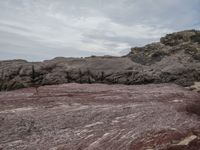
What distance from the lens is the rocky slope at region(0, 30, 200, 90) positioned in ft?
86.6

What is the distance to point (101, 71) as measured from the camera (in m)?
27.5

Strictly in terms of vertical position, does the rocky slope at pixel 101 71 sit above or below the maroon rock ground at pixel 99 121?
above

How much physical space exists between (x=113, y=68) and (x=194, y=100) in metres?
9.12

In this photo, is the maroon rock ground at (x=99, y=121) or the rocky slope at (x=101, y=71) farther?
the rocky slope at (x=101, y=71)

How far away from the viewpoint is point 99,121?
15.6m

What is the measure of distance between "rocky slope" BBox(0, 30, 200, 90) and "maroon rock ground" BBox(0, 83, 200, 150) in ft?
16.8

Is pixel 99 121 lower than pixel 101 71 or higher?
lower

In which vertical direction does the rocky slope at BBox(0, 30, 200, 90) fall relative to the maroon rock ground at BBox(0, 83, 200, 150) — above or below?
above

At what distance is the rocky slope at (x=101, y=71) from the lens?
26406mm

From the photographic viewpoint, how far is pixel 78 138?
1388 centimetres

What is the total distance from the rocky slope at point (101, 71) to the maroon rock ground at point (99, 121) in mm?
5125

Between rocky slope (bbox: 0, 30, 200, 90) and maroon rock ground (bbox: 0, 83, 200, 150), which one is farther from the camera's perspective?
rocky slope (bbox: 0, 30, 200, 90)

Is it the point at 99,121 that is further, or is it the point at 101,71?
the point at 101,71

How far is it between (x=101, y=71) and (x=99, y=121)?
12160 millimetres
